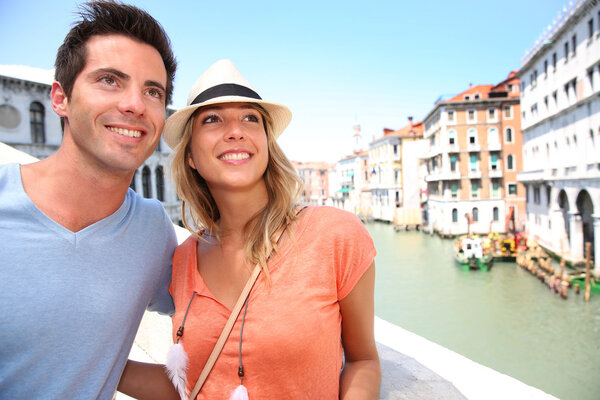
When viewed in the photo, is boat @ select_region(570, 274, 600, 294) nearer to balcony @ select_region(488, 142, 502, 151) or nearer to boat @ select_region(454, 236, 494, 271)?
boat @ select_region(454, 236, 494, 271)

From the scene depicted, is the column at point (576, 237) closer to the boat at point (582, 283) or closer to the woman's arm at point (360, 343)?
the boat at point (582, 283)

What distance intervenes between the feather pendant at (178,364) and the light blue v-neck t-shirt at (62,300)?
0.63 ft

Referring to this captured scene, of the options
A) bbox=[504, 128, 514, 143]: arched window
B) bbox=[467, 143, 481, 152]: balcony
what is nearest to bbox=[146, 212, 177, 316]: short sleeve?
bbox=[467, 143, 481, 152]: balcony

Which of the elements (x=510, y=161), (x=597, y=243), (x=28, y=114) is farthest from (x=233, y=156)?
(x=510, y=161)

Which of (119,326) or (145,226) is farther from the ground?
(145,226)

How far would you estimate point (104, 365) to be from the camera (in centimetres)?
138

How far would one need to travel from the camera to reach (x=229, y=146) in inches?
60.0

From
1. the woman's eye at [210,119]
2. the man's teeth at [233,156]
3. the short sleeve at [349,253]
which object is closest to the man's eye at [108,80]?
the woman's eye at [210,119]

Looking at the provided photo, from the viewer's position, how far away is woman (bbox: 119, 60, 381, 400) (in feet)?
4.30

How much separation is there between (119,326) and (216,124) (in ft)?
2.75

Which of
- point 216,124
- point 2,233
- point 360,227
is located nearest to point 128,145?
point 216,124

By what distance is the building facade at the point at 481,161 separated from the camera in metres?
31.5

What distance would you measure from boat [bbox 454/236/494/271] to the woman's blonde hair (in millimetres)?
24614

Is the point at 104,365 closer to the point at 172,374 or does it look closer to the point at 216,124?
the point at 172,374
